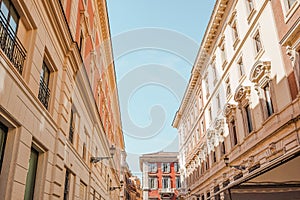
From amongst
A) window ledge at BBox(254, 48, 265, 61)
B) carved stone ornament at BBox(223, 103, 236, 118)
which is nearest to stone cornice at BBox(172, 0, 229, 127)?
carved stone ornament at BBox(223, 103, 236, 118)

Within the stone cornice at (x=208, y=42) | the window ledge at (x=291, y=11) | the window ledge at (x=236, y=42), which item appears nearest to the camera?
the window ledge at (x=291, y=11)

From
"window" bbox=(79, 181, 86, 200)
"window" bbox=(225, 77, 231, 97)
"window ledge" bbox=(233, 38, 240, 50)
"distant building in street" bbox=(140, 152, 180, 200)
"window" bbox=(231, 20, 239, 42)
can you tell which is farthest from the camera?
"distant building in street" bbox=(140, 152, 180, 200)

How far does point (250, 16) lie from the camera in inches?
649

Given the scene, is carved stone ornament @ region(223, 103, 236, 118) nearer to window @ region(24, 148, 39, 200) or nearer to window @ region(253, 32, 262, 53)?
window @ region(253, 32, 262, 53)

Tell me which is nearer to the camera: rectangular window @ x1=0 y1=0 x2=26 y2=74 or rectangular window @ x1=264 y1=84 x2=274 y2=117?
rectangular window @ x1=0 y1=0 x2=26 y2=74

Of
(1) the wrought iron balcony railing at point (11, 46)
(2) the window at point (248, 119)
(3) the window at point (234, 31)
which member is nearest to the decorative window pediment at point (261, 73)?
(2) the window at point (248, 119)

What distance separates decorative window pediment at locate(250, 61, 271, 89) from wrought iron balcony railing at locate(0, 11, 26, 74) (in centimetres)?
1126

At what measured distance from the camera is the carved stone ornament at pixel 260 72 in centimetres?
1395

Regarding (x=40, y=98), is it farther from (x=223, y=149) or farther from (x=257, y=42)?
(x=223, y=149)

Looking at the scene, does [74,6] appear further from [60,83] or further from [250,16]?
[250,16]

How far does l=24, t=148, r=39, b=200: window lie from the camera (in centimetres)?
675

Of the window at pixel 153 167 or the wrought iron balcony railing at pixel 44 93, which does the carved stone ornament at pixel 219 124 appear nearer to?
the wrought iron balcony railing at pixel 44 93

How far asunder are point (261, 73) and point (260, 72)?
10 centimetres

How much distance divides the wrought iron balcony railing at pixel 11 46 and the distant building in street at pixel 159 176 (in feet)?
165
